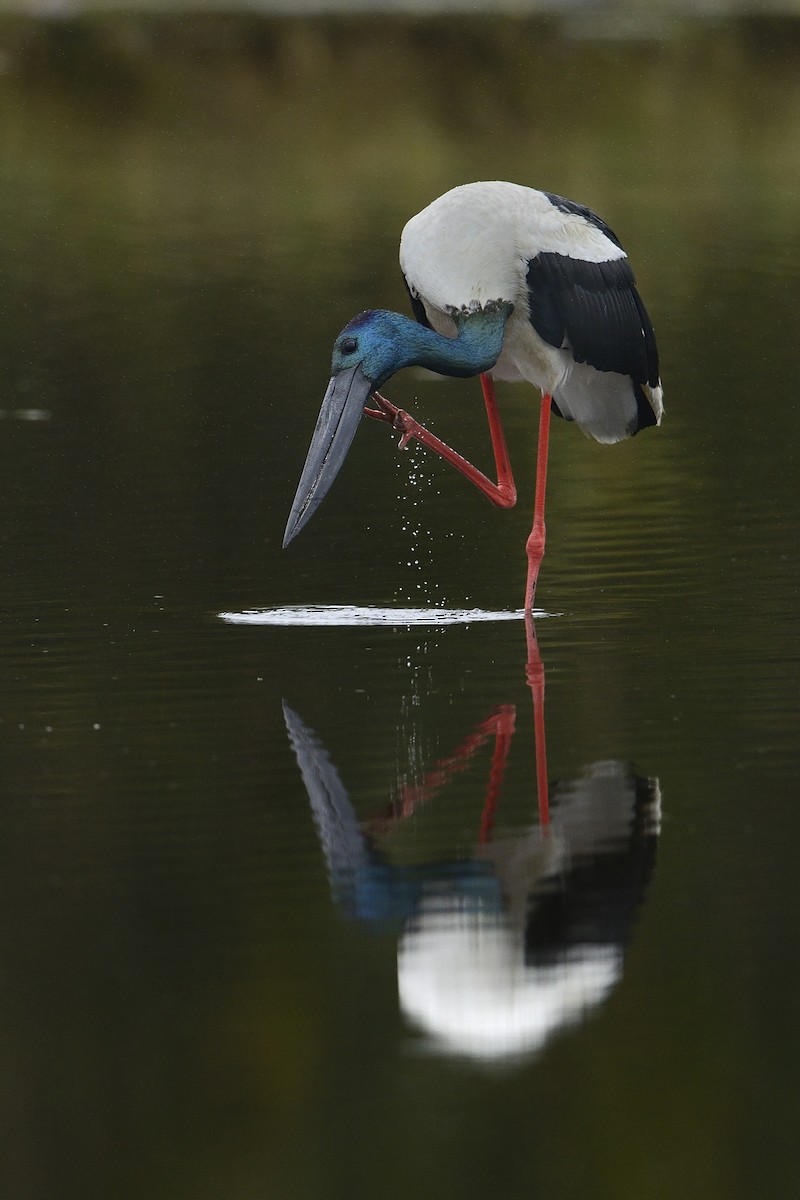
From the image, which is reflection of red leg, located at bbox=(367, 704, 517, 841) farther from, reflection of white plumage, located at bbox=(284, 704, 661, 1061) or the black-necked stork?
the black-necked stork

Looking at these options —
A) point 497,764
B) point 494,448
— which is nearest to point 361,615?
point 494,448

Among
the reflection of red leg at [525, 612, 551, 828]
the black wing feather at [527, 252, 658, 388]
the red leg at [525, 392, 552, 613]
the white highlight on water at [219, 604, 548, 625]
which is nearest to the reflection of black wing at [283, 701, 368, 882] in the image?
the reflection of red leg at [525, 612, 551, 828]

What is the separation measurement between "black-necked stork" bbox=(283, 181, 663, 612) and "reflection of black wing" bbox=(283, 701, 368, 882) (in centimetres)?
193

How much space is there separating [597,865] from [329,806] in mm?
835

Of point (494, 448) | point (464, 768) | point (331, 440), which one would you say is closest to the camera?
point (464, 768)

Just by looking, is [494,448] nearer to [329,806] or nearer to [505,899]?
[329,806]

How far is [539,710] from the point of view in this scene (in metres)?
7.30

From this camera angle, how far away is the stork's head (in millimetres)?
8820

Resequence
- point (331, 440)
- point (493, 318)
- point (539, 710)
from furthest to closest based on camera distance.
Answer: point (493, 318) < point (331, 440) < point (539, 710)

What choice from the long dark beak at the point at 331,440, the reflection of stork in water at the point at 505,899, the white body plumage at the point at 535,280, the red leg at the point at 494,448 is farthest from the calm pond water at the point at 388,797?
the white body plumage at the point at 535,280

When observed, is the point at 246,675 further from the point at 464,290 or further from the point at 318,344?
the point at 318,344

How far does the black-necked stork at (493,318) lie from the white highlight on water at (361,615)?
0.19m

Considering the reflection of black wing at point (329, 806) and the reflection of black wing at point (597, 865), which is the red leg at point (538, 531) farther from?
the reflection of black wing at point (597, 865)

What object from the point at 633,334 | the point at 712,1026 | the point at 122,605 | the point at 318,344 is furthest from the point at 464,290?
the point at 318,344
